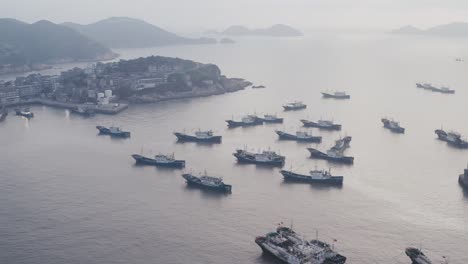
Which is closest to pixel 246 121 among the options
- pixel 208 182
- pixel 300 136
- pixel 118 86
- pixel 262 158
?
pixel 300 136

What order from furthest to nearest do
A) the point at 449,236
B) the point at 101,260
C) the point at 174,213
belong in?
the point at 174,213 < the point at 449,236 < the point at 101,260

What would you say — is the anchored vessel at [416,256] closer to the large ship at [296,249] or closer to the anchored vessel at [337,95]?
the large ship at [296,249]

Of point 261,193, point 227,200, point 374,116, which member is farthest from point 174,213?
point 374,116

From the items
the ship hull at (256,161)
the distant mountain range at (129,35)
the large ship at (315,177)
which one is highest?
the distant mountain range at (129,35)

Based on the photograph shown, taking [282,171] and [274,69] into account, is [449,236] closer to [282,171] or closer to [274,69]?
[282,171]

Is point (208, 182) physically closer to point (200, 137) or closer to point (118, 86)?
point (200, 137)

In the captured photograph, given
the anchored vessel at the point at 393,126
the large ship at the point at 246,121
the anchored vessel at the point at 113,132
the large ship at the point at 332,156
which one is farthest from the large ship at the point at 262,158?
the anchored vessel at the point at 393,126
